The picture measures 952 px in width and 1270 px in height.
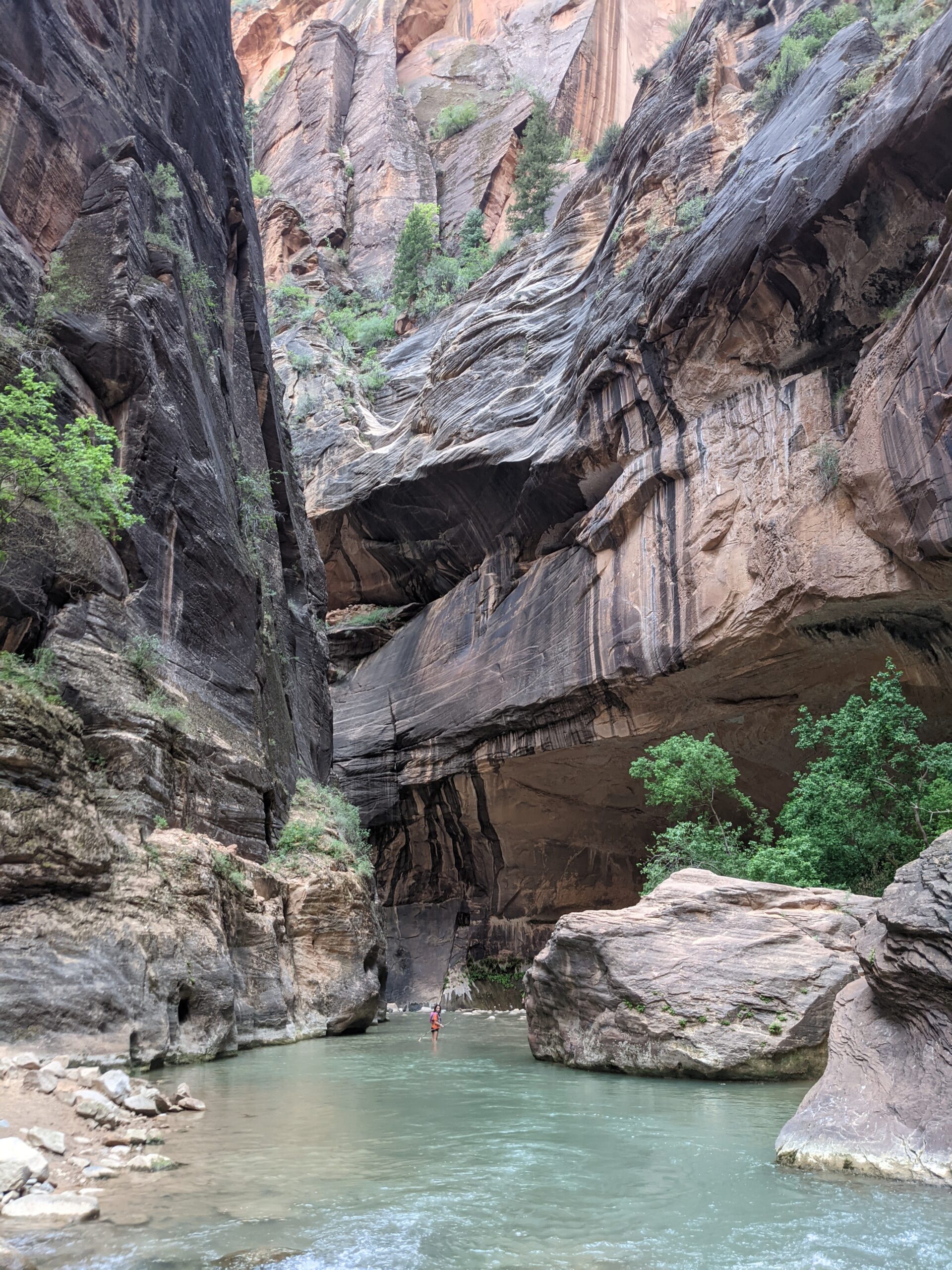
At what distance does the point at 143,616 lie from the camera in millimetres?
14398

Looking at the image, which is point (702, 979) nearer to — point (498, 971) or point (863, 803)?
point (863, 803)

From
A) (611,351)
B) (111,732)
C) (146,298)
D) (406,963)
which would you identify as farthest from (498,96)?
(111,732)

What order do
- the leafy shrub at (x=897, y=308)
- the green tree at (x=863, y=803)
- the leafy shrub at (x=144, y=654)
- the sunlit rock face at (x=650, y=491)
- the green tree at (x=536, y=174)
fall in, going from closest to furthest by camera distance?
the leafy shrub at (x=144, y=654)
the green tree at (x=863, y=803)
the sunlit rock face at (x=650, y=491)
the leafy shrub at (x=897, y=308)
the green tree at (x=536, y=174)

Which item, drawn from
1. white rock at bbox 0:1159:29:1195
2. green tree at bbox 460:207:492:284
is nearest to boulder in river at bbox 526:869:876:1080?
white rock at bbox 0:1159:29:1195

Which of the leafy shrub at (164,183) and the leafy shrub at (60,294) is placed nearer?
the leafy shrub at (60,294)

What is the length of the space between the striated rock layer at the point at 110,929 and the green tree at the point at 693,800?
8.34m

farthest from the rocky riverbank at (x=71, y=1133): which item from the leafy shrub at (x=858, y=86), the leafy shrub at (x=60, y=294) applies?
the leafy shrub at (x=858, y=86)

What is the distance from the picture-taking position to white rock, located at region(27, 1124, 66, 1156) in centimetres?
560

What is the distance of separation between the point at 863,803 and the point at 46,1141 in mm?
14497

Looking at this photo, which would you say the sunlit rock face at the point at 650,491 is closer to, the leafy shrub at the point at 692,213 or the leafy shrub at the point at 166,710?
the leafy shrub at the point at 692,213

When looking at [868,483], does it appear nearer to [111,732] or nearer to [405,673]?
[111,732]

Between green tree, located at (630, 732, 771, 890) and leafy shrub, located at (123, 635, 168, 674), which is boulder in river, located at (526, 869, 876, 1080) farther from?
leafy shrub, located at (123, 635, 168, 674)

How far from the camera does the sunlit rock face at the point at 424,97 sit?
48.7m

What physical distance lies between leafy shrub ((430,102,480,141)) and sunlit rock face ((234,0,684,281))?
0.48 metres
